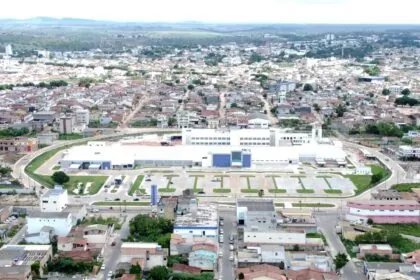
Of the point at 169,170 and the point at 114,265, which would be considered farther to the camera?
the point at 169,170

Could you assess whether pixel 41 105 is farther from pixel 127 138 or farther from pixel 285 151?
pixel 285 151

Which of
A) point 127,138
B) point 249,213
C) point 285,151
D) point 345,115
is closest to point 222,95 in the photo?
point 345,115

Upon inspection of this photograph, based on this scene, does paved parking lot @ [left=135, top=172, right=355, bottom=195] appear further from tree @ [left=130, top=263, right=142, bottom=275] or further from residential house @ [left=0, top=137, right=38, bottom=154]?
tree @ [left=130, top=263, right=142, bottom=275]

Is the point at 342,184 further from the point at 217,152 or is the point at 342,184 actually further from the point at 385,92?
the point at 385,92

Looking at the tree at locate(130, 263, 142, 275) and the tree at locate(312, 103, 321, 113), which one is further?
the tree at locate(312, 103, 321, 113)

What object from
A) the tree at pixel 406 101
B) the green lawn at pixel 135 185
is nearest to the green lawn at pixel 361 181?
the green lawn at pixel 135 185

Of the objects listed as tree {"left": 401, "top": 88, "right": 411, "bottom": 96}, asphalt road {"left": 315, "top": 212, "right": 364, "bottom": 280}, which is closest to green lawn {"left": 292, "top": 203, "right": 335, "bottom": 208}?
asphalt road {"left": 315, "top": 212, "right": 364, "bottom": 280}

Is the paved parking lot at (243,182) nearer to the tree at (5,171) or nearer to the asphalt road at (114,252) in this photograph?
the asphalt road at (114,252)
